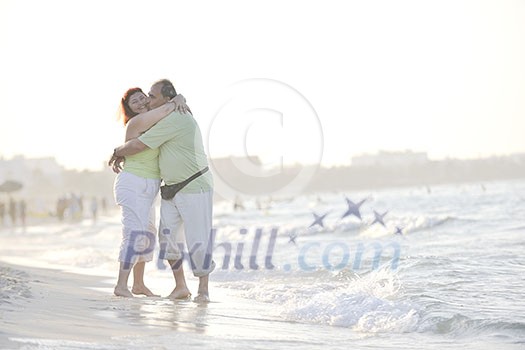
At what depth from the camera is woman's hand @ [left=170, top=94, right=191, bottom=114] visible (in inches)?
251

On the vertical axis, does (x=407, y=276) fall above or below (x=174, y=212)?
below

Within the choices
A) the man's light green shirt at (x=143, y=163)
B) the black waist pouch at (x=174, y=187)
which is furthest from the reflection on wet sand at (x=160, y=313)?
the man's light green shirt at (x=143, y=163)

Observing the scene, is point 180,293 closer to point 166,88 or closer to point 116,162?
point 116,162

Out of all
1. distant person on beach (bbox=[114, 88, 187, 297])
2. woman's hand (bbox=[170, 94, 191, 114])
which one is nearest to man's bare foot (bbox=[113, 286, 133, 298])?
distant person on beach (bbox=[114, 88, 187, 297])

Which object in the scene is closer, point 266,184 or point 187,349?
point 187,349

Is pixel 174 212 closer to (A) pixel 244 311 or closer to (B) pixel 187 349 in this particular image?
(A) pixel 244 311

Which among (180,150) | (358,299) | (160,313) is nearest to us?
(160,313)

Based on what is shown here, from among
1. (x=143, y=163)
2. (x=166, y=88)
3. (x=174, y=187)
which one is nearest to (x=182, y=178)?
A: (x=174, y=187)

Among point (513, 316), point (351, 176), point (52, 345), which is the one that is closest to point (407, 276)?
point (513, 316)

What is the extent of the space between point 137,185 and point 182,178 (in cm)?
36

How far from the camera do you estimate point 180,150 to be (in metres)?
6.36

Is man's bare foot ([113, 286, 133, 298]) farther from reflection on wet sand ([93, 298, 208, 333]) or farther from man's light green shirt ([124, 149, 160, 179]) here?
man's light green shirt ([124, 149, 160, 179])

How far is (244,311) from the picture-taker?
627cm

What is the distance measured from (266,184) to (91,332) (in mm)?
95635
